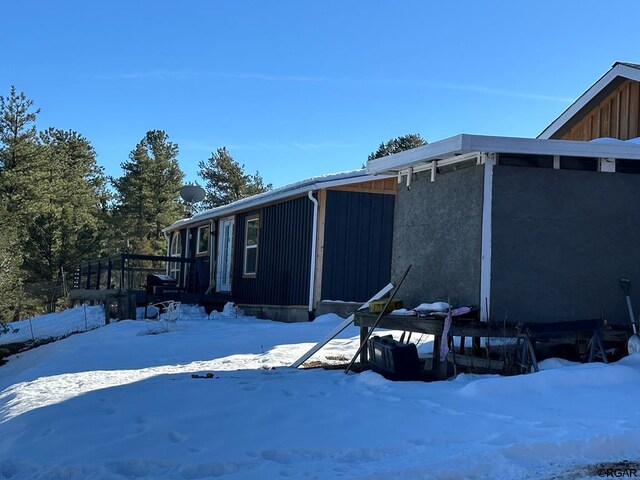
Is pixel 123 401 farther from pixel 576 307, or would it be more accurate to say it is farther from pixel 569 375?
pixel 576 307

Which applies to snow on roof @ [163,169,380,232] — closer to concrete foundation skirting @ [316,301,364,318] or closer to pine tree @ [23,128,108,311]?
concrete foundation skirting @ [316,301,364,318]

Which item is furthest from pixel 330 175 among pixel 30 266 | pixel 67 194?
pixel 67 194

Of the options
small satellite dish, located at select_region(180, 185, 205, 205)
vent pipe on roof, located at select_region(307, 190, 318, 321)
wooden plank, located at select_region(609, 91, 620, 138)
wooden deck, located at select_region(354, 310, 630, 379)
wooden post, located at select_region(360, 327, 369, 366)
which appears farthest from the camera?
small satellite dish, located at select_region(180, 185, 205, 205)

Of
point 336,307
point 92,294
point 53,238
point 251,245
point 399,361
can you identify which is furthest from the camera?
point 53,238

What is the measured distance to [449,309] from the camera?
714 centimetres

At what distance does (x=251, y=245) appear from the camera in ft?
A: 55.0

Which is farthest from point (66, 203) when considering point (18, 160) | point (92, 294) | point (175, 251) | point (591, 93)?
point (591, 93)

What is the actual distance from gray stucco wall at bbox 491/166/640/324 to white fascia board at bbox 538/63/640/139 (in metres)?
2.92

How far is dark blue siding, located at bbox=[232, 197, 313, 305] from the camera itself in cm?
1384

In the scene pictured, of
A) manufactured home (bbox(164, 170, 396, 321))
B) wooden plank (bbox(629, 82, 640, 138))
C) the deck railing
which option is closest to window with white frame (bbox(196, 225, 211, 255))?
the deck railing

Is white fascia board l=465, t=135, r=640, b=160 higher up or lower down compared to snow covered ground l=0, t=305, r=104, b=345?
higher up

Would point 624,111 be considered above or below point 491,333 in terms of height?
above

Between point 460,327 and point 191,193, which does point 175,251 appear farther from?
point 460,327

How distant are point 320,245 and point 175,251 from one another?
1111cm
